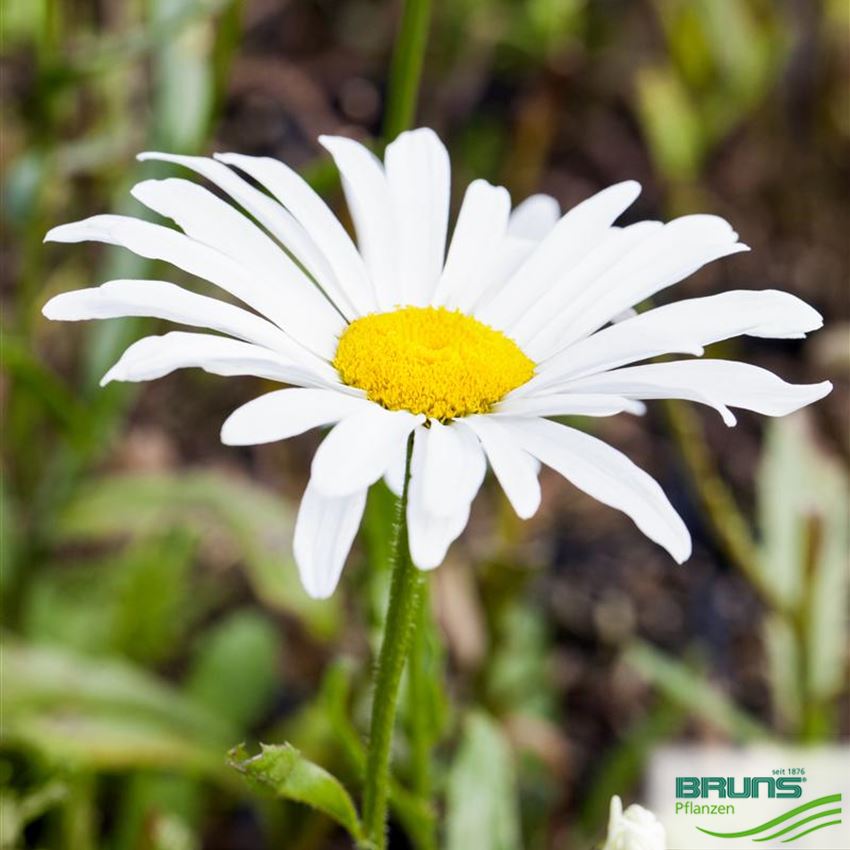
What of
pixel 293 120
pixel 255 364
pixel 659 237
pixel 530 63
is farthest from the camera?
pixel 530 63

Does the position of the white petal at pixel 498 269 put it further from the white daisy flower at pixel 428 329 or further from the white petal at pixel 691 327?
the white petal at pixel 691 327

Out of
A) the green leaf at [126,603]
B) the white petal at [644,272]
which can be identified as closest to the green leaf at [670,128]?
the green leaf at [126,603]

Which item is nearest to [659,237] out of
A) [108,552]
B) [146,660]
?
[146,660]

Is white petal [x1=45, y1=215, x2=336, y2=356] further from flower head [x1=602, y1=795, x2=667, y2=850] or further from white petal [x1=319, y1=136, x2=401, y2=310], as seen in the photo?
flower head [x1=602, y1=795, x2=667, y2=850]

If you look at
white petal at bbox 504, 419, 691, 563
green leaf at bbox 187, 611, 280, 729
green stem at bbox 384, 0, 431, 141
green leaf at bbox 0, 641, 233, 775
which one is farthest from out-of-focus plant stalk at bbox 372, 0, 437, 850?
green leaf at bbox 187, 611, 280, 729

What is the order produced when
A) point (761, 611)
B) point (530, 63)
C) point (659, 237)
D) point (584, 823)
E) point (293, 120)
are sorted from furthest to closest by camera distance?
point (530, 63)
point (293, 120)
point (761, 611)
point (584, 823)
point (659, 237)

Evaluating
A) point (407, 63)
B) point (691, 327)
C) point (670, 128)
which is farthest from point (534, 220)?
point (670, 128)

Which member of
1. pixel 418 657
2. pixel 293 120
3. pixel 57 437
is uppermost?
pixel 293 120

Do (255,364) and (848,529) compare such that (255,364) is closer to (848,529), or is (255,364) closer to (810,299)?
(848,529)
